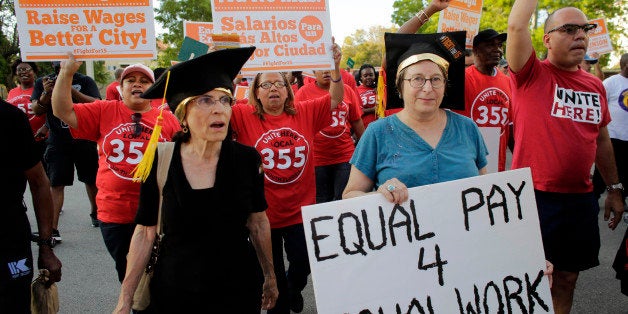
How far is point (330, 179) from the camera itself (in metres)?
5.58

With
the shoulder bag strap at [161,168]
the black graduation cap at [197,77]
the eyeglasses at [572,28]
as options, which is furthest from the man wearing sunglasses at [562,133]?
the shoulder bag strap at [161,168]

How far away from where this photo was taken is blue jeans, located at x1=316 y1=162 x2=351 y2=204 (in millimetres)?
5453

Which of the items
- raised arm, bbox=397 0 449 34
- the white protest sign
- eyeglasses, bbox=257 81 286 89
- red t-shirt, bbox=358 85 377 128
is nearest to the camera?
the white protest sign

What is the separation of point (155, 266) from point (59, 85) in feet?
5.05

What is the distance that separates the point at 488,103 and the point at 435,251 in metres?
2.39

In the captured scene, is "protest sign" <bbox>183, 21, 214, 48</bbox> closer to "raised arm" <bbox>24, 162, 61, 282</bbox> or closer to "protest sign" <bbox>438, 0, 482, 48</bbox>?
"protest sign" <bbox>438, 0, 482, 48</bbox>

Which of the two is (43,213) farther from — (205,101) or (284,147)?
(284,147)

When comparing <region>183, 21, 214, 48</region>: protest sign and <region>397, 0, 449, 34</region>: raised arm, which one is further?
<region>183, 21, 214, 48</region>: protest sign

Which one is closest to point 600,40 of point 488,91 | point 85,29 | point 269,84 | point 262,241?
point 488,91

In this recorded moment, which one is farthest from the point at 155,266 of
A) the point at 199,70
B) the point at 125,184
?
the point at 125,184

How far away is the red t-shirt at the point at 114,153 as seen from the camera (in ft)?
11.4

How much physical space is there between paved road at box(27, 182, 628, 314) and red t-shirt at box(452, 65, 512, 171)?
134cm

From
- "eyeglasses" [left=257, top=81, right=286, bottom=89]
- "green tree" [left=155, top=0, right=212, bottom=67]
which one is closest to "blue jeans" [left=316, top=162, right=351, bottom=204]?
"eyeglasses" [left=257, top=81, right=286, bottom=89]

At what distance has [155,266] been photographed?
2408mm
